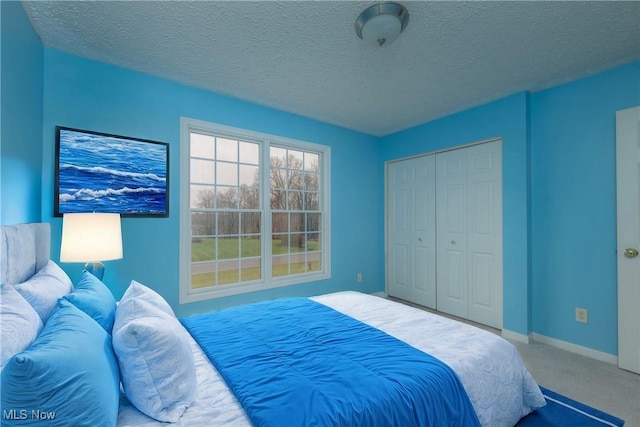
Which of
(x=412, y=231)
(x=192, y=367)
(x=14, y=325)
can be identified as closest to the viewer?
(x=14, y=325)

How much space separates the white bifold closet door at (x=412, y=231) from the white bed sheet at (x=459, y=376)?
85.5 inches

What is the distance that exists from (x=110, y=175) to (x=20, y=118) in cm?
72

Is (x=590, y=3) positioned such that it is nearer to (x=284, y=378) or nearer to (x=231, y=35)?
(x=231, y=35)

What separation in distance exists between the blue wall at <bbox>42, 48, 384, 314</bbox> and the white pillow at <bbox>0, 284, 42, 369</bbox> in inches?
63.8

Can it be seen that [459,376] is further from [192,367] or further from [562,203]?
[562,203]

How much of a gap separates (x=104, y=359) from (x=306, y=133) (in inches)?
127

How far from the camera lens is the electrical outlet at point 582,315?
2621 mm

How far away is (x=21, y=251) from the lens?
131 cm

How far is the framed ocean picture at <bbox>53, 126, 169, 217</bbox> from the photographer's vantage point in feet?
7.38

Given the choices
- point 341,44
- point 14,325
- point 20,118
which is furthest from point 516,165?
point 20,118

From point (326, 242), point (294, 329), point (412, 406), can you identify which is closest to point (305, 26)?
point (294, 329)

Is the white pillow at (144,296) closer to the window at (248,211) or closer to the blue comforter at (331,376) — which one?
the blue comforter at (331,376)

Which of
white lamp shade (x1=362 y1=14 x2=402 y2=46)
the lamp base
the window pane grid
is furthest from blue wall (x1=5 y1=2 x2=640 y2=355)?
white lamp shade (x1=362 y1=14 x2=402 y2=46)

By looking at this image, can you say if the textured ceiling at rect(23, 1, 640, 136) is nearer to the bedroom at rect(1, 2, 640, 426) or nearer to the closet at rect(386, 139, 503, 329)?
the bedroom at rect(1, 2, 640, 426)
